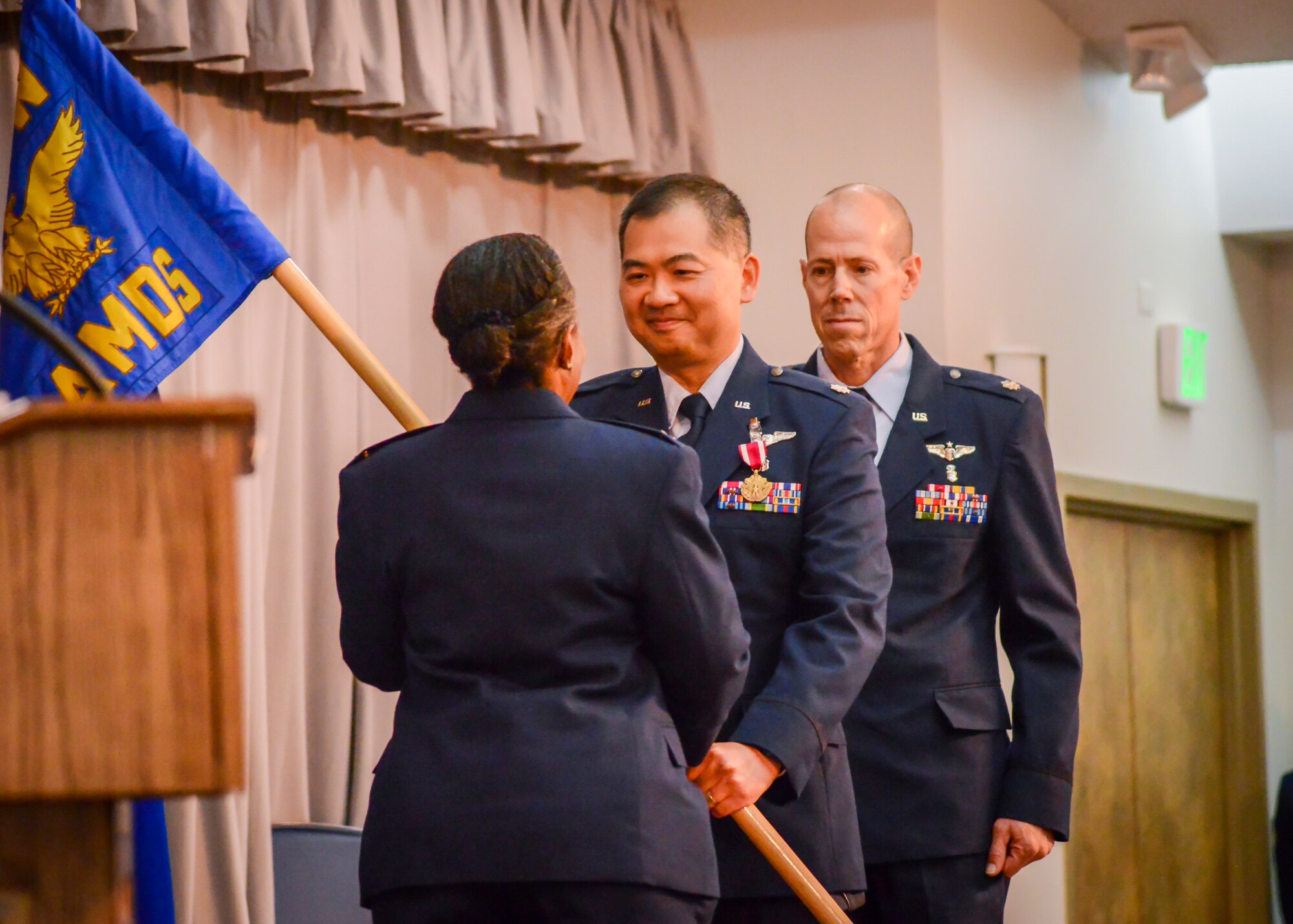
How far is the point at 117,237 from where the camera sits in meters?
2.27

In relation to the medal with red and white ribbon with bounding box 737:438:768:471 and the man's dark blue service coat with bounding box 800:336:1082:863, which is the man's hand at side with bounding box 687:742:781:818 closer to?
the medal with red and white ribbon with bounding box 737:438:768:471

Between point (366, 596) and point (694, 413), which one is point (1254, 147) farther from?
point (366, 596)

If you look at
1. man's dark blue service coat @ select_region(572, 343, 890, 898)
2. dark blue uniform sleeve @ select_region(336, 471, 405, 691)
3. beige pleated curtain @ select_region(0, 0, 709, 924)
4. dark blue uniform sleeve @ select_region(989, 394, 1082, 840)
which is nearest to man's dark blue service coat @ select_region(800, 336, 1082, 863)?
dark blue uniform sleeve @ select_region(989, 394, 1082, 840)

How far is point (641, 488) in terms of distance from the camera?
139cm

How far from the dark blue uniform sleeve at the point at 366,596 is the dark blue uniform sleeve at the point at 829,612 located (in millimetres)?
443

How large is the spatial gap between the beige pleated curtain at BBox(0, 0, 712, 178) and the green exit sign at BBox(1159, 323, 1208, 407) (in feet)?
A: 6.02

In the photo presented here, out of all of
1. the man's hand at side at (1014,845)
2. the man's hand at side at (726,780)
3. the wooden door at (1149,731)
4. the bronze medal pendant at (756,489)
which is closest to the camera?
the man's hand at side at (726,780)

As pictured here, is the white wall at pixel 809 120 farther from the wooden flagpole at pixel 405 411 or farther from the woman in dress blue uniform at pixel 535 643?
the woman in dress blue uniform at pixel 535 643

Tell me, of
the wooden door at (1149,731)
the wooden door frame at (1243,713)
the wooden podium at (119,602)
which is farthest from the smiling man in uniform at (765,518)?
the wooden door frame at (1243,713)

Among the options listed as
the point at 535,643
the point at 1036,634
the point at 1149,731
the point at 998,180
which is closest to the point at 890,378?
the point at 1036,634

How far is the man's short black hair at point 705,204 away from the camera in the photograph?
6.69ft

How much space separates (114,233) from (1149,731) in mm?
3682

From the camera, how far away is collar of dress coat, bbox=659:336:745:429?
2.04m

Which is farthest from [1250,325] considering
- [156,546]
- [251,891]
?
[156,546]
